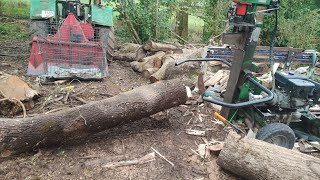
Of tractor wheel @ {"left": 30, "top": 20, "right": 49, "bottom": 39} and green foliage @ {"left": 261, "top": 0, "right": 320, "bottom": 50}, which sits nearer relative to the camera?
tractor wheel @ {"left": 30, "top": 20, "right": 49, "bottom": 39}

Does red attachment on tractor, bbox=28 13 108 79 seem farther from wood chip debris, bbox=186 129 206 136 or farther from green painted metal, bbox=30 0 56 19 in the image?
wood chip debris, bbox=186 129 206 136

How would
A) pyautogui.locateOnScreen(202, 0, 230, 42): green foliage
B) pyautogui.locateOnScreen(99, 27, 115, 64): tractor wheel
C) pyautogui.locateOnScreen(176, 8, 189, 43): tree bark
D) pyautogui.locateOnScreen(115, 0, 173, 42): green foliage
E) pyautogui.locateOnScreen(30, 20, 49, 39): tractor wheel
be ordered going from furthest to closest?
pyautogui.locateOnScreen(176, 8, 189, 43): tree bark
pyautogui.locateOnScreen(202, 0, 230, 42): green foliage
pyautogui.locateOnScreen(115, 0, 173, 42): green foliage
pyautogui.locateOnScreen(99, 27, 115, 64): tractor wheel
pyautogui.locateOnScreen(30, 20, 49, 39): tractor wheel

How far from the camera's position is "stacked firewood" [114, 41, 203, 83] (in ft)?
19.4

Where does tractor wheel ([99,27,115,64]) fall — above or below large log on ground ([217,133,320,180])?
above

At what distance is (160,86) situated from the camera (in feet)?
13.9

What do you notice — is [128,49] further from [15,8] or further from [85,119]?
[15,8]

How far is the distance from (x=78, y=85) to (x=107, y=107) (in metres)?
1.93

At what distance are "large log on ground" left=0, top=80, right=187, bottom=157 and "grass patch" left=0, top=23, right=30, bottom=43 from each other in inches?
232

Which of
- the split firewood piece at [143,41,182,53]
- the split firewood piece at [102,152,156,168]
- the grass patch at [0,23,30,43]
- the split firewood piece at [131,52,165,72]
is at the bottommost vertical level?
the split firewood piece at [102,152,156,168]

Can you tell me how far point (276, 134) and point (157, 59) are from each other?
3.45 m

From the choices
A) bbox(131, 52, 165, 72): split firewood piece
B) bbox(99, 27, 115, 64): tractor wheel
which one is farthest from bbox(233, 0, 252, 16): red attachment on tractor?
bbox(99, 27, 115, 64): tractor wheel

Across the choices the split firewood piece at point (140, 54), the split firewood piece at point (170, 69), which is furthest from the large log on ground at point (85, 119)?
the split firewood piece at point (140, 54)

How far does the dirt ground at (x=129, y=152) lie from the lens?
126 inches

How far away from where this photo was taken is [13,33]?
30.1 ft
